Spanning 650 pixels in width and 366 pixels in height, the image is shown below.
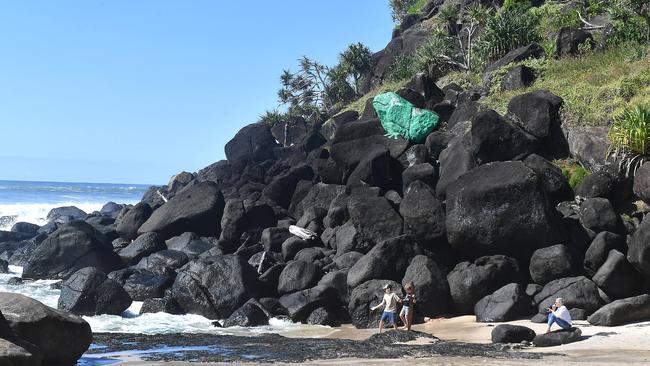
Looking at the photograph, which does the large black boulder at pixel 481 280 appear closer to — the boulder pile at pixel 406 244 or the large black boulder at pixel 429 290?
the boulder pile at pixel 406 244

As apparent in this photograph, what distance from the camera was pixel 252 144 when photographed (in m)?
48.7

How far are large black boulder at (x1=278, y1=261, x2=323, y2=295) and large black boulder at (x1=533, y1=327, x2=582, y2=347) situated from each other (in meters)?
8.58

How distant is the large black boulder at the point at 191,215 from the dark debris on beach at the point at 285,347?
44.4ft

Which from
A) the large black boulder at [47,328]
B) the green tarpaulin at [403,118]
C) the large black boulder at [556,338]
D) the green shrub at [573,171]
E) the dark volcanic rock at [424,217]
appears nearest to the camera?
the large black boulder at [47,328]

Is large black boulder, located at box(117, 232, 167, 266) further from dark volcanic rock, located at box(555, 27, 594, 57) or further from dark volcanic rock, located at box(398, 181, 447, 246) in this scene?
dark volcanic rock, located at box(555, 27, 594, 57)

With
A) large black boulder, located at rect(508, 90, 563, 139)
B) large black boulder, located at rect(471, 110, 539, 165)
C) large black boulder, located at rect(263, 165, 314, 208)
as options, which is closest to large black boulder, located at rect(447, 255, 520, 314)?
large black boulder, located at rect(471, 110, 539, 165)

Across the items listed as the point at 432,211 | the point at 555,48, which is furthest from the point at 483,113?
the point at 555,48

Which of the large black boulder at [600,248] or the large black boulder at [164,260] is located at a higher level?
the large black boulder at [600,248]

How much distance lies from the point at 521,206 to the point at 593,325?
436 centimetres

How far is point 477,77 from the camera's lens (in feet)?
127

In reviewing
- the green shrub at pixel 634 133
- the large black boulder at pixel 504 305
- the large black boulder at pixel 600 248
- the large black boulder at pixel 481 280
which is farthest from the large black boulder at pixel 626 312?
the green shrub at pixel 634 133

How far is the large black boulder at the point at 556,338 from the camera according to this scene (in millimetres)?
14891

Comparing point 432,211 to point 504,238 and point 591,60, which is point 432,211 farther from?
point 591,60

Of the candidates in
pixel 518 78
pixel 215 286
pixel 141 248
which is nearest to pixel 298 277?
pixel 215 286
